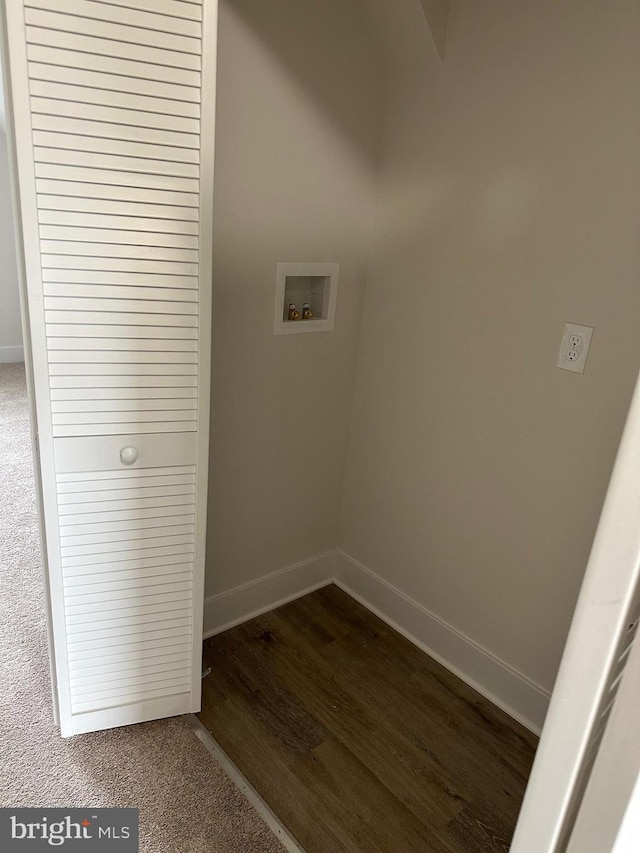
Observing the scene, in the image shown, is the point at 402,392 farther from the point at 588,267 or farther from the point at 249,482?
the point at 588,267

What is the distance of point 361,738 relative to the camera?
180cm

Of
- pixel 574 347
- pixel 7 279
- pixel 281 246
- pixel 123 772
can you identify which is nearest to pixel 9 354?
pixel 7 279

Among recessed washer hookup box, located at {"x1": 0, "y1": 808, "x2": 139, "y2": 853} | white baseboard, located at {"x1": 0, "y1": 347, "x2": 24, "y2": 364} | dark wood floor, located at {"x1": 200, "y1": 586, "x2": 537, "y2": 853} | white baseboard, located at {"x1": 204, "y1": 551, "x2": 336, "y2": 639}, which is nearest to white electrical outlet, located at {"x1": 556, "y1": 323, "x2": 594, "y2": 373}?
dark wood floor, located at {"x1": 200, "y1": 586, "x2": 537, "y2": 853}

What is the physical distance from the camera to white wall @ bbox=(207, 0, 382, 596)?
170 cm

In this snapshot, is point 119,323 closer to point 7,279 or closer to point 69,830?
point 69,830

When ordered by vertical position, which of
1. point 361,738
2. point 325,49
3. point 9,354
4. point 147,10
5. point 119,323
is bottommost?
point 361,738

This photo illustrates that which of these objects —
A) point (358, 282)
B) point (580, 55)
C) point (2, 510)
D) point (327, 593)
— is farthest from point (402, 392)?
point (2, 510)

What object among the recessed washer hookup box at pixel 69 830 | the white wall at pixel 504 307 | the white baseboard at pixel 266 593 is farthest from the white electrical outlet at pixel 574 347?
the recessed washer hookup box at pixel 69 830

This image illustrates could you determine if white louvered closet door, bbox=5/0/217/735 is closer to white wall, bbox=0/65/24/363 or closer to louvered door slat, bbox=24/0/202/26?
louvered door slat, bbox=24/0/202/26

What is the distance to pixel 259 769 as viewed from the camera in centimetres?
166

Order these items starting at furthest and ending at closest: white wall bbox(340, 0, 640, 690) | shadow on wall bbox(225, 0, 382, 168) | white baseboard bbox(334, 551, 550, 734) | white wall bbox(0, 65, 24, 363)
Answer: white wall bbox(0, 65, 24, 363), white baseboard bbox(334, 551, 550, 734), shadow on wall bbox(225, 0, 382, 168), white wall bbox(340, 0, 640, 690)

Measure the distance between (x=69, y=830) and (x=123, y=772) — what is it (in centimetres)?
18

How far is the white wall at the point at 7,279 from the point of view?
4.28 metres

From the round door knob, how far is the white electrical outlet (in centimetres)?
114
